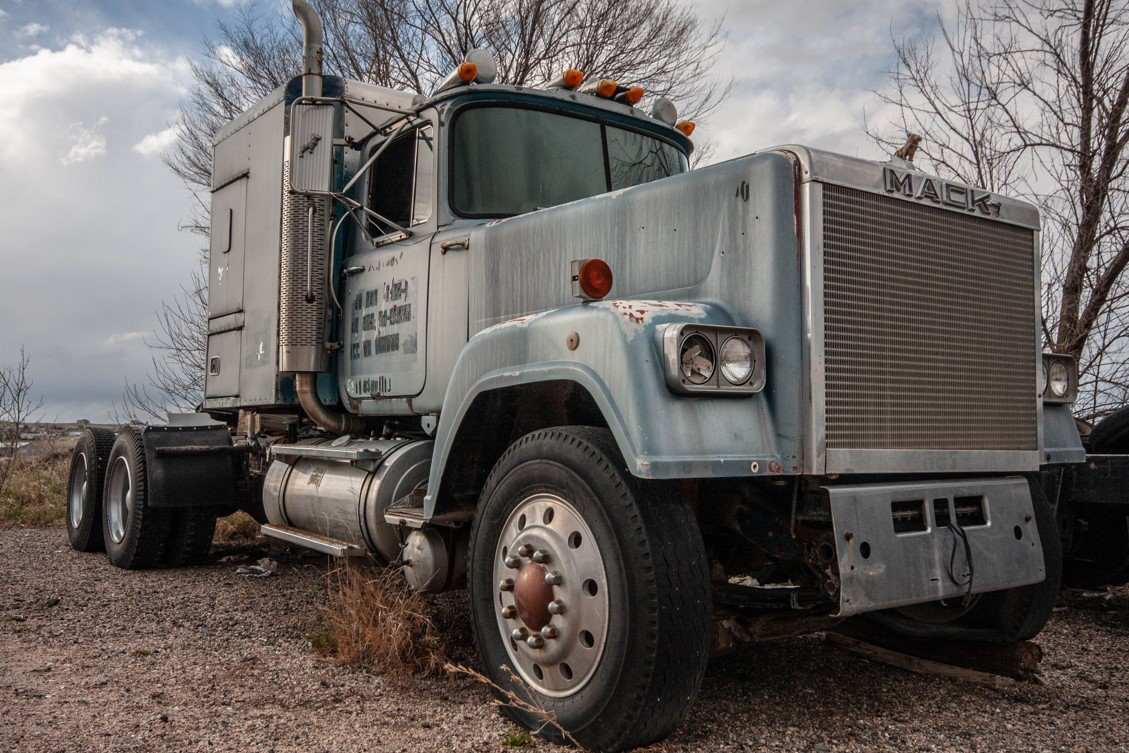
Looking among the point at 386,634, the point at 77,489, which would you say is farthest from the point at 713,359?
the point at 77,489

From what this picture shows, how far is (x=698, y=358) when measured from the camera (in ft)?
10.8

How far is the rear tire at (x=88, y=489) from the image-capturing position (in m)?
8.38

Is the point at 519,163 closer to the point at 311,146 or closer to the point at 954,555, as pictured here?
the point at 311,146

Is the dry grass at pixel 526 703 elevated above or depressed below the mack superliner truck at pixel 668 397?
below

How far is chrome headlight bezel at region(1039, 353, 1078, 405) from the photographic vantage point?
14.9ft

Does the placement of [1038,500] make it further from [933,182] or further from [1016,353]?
[933,182]

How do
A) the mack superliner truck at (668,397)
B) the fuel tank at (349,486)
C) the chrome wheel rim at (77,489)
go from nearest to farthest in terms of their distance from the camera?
the mack superliner truck at (668,397), the fuel tank at (349,486), the chrome wheel rim at (77,489)

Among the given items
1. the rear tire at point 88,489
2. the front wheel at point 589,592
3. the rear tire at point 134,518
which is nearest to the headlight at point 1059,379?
the front wheel at point 589,592

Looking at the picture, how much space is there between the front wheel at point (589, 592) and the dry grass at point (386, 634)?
718 mm

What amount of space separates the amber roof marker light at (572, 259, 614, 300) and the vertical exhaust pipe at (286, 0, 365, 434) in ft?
8.38

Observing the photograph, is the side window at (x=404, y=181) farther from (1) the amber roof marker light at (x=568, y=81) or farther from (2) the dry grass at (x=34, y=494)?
(2) the dry grass at (x=34, y=494)

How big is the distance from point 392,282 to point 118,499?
158 inches

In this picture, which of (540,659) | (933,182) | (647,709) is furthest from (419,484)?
(933,182)

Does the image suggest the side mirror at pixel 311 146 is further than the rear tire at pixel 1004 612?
Yes
